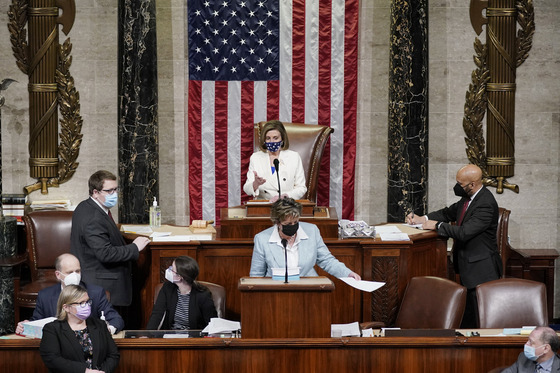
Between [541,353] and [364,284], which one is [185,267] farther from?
[541,353]

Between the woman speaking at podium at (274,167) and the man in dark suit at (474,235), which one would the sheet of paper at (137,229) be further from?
the man in dark suit at (474,235)

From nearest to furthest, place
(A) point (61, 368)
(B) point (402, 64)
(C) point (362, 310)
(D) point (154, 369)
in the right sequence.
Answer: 1. (A) point (61, 368)
2. (D) point (154, 369)
3. (C) point (362, 310)
4. (B) point (402, 64)

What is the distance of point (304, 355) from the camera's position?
539cm

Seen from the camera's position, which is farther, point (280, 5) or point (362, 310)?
point (280, 5)

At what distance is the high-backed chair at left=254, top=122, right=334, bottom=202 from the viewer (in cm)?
952

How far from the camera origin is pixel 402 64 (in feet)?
31.2

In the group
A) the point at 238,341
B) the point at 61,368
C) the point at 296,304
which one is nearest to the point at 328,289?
the point at 296,304

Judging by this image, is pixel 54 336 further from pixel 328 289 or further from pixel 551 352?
pixel 551 352

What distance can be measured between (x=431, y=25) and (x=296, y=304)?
5.57 m

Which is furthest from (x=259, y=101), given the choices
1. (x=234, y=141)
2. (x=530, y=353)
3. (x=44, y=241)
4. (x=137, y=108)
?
(x=530, y=353)

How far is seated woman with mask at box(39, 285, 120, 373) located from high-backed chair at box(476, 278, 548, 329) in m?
2.68

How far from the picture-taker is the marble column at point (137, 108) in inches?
372

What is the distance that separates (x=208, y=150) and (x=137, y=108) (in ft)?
3.75

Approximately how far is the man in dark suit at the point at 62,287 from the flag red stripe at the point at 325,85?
15.8ft
